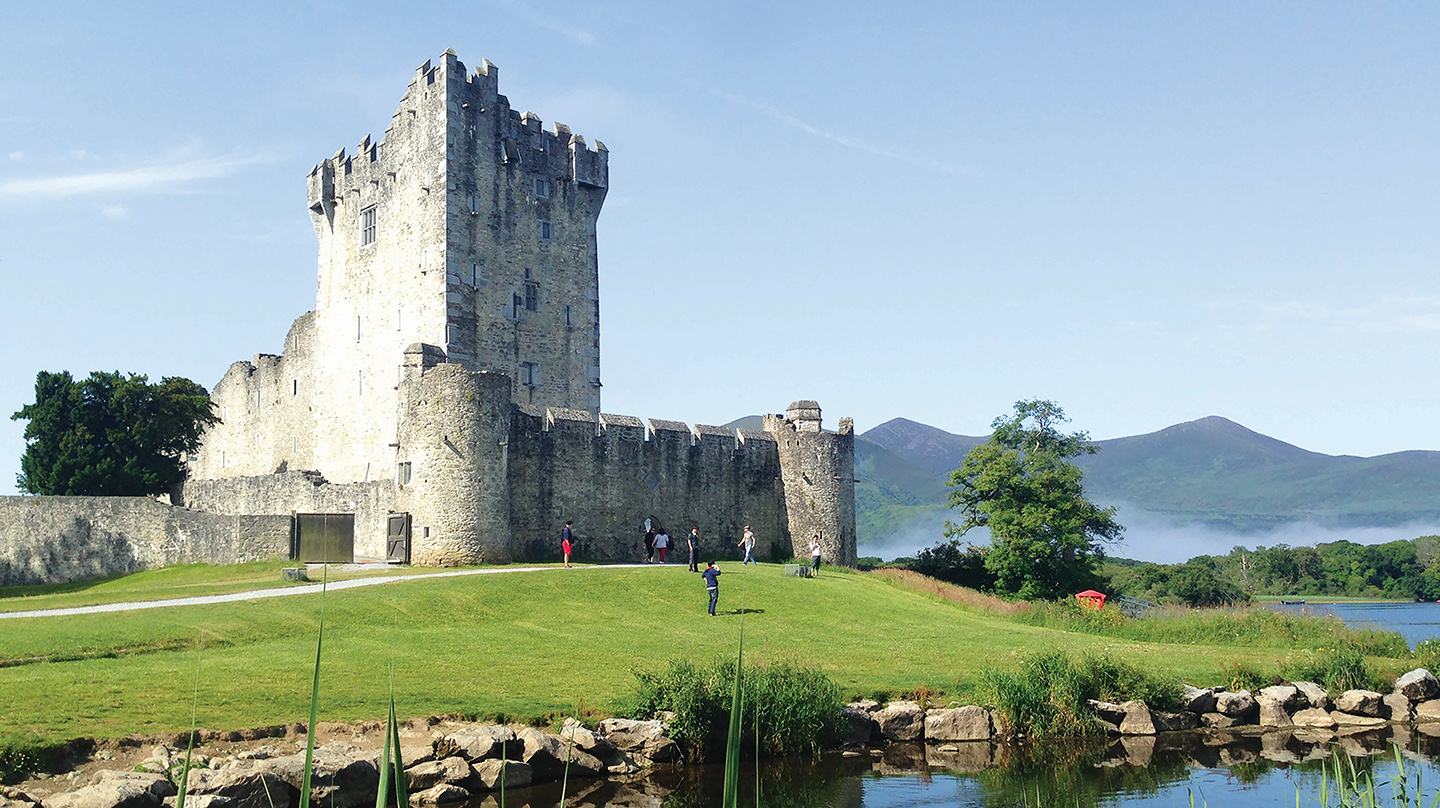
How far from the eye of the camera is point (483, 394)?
3731 cm

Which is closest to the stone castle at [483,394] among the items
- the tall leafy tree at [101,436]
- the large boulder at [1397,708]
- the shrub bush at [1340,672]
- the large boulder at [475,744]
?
the tall leafy tree at [101,436]

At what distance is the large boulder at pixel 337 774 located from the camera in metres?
15.7

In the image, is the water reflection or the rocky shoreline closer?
the rocky shoreline

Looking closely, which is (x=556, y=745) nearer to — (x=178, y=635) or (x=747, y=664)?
(x=747, y=664)

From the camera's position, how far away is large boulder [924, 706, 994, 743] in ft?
69.5

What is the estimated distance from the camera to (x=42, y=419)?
167 feet

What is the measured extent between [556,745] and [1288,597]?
272 ft

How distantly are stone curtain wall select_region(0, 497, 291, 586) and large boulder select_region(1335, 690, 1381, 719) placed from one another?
1412 inches

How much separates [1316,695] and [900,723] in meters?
9.04

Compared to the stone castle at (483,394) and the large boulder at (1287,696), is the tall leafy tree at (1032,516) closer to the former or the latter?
the stone castle at (483,394)

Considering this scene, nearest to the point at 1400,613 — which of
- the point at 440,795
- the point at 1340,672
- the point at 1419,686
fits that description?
the point at 1419,686

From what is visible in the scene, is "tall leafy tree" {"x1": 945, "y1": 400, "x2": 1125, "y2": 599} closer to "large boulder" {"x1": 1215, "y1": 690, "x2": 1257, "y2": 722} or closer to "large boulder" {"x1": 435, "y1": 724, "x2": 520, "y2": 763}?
"large boulder" {"x1": 1215, "y1": 690, "x2": 1257, "y2": 722}

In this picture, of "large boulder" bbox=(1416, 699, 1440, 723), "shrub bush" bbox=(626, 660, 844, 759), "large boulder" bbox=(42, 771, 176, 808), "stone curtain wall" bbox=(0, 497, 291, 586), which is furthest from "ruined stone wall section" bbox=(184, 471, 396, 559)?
"large boulder" bbox=(1416, 699, 1440, 723)

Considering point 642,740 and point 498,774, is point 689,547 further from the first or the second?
point 498,774
